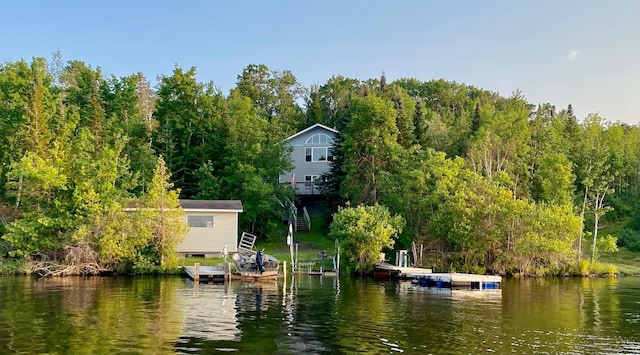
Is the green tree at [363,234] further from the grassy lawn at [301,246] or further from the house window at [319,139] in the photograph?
the house window at [319,139]

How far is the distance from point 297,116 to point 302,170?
14.3 metres

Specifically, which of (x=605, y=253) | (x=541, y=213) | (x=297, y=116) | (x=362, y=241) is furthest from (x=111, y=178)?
(x=605, y=253)

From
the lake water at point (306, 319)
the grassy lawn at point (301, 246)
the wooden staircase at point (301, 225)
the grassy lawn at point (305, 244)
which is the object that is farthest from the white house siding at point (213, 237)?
the wooden staircase at point (301, 225)

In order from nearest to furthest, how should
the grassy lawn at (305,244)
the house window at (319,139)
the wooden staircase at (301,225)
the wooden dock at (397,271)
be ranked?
the wooden dock at (397,271)
the grassy lawn at (305,244)
the wooden staircase at (301,225)
the house window at (319,139)

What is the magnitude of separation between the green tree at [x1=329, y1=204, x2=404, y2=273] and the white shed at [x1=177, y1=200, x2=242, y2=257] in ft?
24.4

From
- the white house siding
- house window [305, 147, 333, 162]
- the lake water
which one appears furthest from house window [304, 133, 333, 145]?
the lake water

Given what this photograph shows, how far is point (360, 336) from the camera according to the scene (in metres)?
17.0

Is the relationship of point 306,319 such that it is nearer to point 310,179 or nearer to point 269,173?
point 269,173

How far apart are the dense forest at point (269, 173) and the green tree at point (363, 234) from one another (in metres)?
2.68

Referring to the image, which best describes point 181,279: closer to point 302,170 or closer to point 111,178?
point 111,178

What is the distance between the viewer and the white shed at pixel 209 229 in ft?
131

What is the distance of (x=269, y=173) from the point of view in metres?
49.2

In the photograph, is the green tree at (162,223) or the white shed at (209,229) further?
the white shed at (209,229)

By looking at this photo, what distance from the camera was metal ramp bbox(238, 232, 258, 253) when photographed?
42.1 metres
